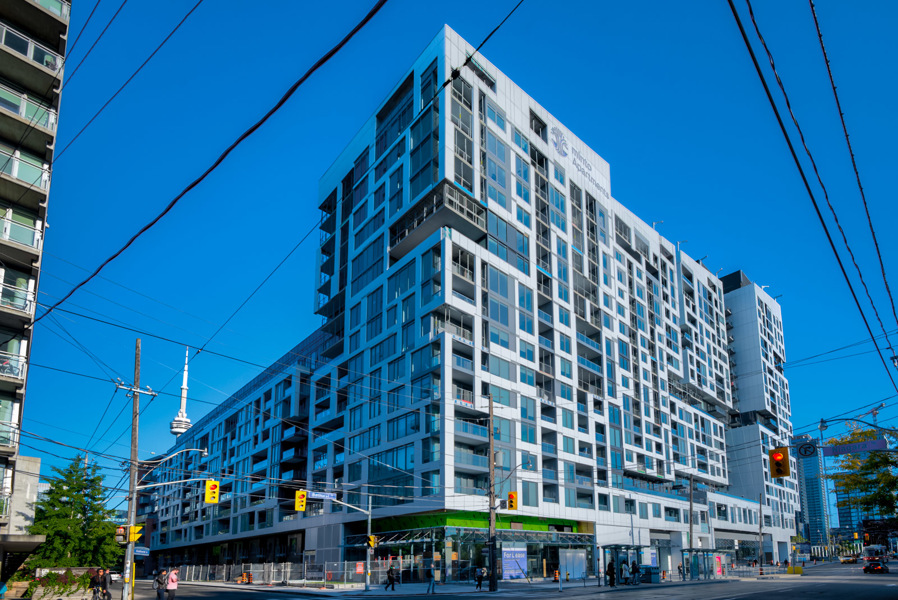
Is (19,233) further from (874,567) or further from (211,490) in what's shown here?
(874,567)

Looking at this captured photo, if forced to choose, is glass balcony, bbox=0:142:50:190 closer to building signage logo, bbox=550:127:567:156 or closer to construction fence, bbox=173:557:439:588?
construction fence, bbox=173:557:439:588

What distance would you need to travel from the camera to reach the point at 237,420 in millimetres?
103562

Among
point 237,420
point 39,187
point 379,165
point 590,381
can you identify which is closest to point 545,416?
point 590,381

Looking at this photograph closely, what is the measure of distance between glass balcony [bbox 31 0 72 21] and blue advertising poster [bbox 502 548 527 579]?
48825 mm

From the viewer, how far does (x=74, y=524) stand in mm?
43906

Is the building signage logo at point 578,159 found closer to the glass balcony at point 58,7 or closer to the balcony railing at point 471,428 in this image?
the balcony railing at point 471,428

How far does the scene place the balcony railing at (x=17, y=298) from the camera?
103ft

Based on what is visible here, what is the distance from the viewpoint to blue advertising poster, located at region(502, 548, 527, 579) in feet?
185

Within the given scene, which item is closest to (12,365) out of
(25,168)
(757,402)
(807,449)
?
(25,168)

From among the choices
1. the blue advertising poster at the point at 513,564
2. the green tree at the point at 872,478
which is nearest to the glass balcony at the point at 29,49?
the green tree at the point at 872,478

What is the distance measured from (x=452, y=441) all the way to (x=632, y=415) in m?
36.4

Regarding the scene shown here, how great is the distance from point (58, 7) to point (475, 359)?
38.5 meters

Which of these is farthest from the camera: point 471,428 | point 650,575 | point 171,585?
point 471,428

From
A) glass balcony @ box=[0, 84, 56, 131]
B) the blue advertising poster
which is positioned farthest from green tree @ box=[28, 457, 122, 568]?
the blue advertising poster
